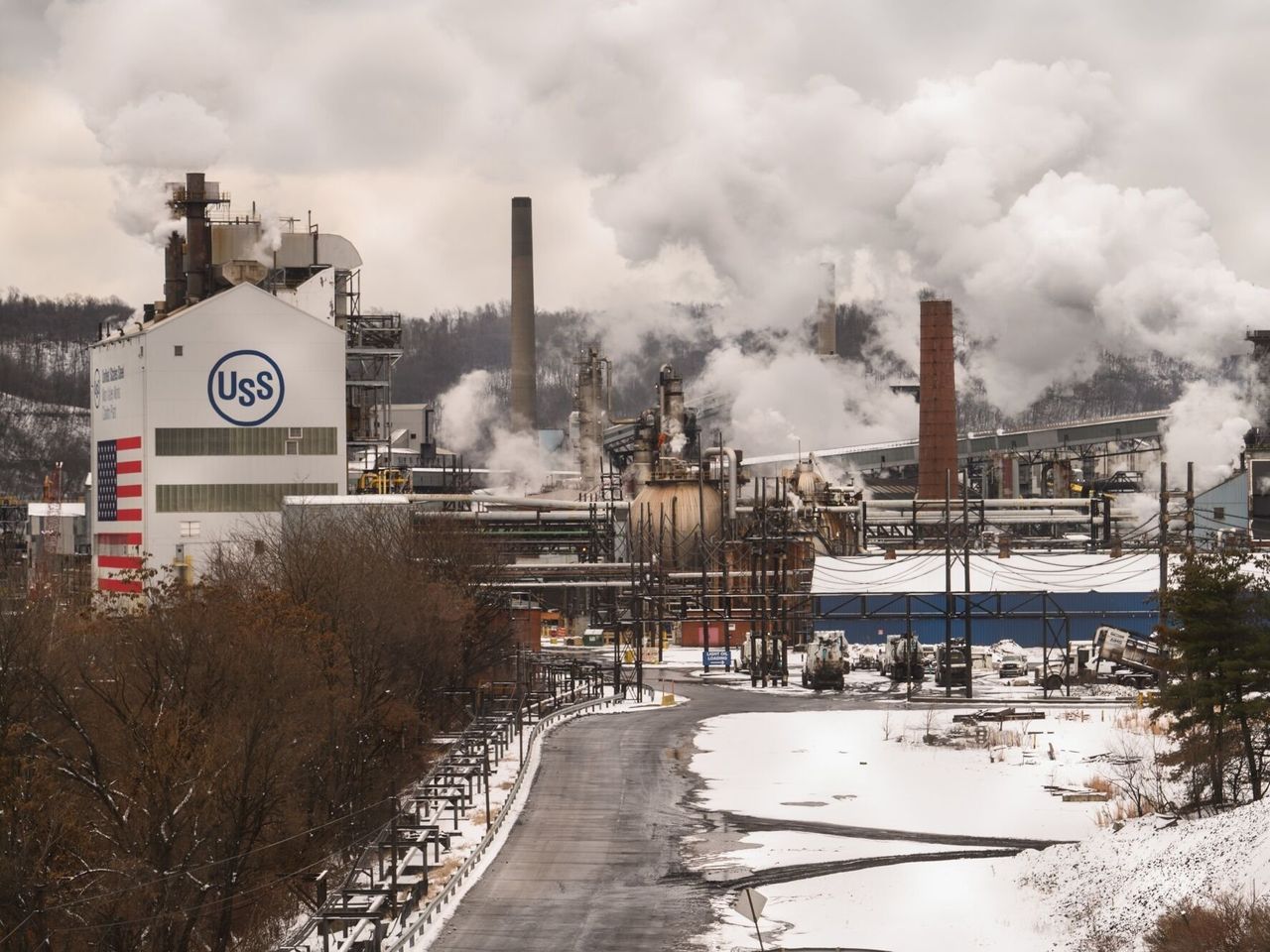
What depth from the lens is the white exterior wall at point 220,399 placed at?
230 ft

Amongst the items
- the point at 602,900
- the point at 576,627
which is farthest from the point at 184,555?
the point at 602,900

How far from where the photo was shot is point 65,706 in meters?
29.8

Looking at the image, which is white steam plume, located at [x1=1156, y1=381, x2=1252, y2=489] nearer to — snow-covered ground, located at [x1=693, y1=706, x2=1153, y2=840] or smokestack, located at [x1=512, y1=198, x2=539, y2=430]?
snow-covered ground, located at [x1=693, y1=706, x2=1153, y2=840]

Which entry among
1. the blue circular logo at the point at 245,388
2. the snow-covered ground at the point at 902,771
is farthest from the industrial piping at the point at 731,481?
the snow-covered ground at the point at 902,771

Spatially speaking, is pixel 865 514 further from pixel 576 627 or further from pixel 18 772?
pixel 18 772

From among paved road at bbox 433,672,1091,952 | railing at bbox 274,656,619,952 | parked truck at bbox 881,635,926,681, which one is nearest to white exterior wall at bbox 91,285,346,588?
railing at bbox 274,656,619,952

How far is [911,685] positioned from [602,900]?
32.0m

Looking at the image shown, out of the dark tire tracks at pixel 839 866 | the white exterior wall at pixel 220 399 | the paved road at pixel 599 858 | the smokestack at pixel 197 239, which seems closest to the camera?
the paved road at pixel 599 858

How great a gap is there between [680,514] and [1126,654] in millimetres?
30180

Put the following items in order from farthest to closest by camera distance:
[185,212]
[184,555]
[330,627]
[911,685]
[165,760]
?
[185,212]
[184,555]
[911,685]
[330,627]
[165,760]

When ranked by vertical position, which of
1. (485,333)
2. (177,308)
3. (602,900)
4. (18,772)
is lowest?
(602,900)

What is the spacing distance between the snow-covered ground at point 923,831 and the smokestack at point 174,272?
40933mm

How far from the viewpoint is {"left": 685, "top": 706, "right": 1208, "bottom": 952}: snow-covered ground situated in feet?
79.8

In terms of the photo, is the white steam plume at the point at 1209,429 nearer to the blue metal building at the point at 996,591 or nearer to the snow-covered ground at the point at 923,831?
the blue metal building at the point at 996,591
